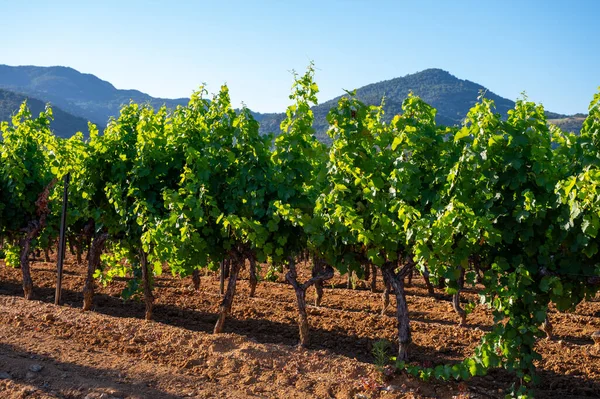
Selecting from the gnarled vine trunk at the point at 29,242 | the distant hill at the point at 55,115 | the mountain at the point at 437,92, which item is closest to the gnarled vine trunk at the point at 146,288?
the gnarled vine trunk at the point at 29,242

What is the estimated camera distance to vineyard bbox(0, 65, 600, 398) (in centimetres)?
563

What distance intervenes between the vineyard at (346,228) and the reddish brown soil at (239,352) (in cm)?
4

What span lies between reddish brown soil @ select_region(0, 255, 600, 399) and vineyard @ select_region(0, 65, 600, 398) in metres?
0.04

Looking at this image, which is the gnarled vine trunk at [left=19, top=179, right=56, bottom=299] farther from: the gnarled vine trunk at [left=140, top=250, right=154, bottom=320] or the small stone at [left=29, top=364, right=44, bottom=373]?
the small stone at [left=29, top=364, right=44, bottom=373]

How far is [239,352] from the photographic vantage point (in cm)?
718

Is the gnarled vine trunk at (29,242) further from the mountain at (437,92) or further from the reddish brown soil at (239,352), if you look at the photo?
the mountain at (437,92)

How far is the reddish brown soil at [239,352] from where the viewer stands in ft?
20.2

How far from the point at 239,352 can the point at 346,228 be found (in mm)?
2076

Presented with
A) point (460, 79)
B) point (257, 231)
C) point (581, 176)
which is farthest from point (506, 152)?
point (460, 79)

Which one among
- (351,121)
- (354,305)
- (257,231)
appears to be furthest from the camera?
(354,305)

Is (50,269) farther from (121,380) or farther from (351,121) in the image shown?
(351,121)

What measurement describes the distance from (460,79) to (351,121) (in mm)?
181579

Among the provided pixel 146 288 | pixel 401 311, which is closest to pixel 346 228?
pixel 401 311

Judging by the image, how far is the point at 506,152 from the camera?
222 inches
